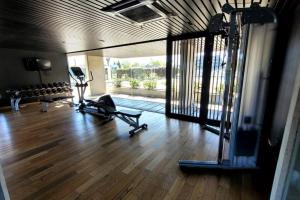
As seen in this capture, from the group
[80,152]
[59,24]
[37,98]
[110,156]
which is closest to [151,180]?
[110,156]

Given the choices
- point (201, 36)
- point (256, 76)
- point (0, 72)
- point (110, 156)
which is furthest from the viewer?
point (0, 72)

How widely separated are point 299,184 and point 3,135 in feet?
16.1

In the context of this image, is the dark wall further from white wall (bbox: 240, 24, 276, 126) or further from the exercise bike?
white wall (bbox: 240, 24, 276, 126)

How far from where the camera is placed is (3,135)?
3.41m

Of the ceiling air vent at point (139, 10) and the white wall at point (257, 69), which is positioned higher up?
the ceiling air vent at point (139, 10)

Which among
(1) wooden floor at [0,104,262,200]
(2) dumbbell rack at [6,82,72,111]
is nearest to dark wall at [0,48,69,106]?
(2) dumbbell rack at [6,82,72,111]

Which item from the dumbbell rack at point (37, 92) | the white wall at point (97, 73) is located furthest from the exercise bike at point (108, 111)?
the white wall at point (97, 73)

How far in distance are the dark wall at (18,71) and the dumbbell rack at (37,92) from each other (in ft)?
1.09

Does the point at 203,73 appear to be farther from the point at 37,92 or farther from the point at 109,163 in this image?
the point at 37,92

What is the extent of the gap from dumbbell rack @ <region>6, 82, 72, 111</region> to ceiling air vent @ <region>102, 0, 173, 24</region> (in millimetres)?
5631

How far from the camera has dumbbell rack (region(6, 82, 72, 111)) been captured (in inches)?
224

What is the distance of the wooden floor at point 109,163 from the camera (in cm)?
179

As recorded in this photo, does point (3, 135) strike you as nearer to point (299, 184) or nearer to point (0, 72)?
point (0, 72)

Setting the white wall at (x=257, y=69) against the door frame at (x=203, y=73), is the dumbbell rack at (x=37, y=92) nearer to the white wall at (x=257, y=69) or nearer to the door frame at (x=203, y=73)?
the door frame at (x=203, y=73)
